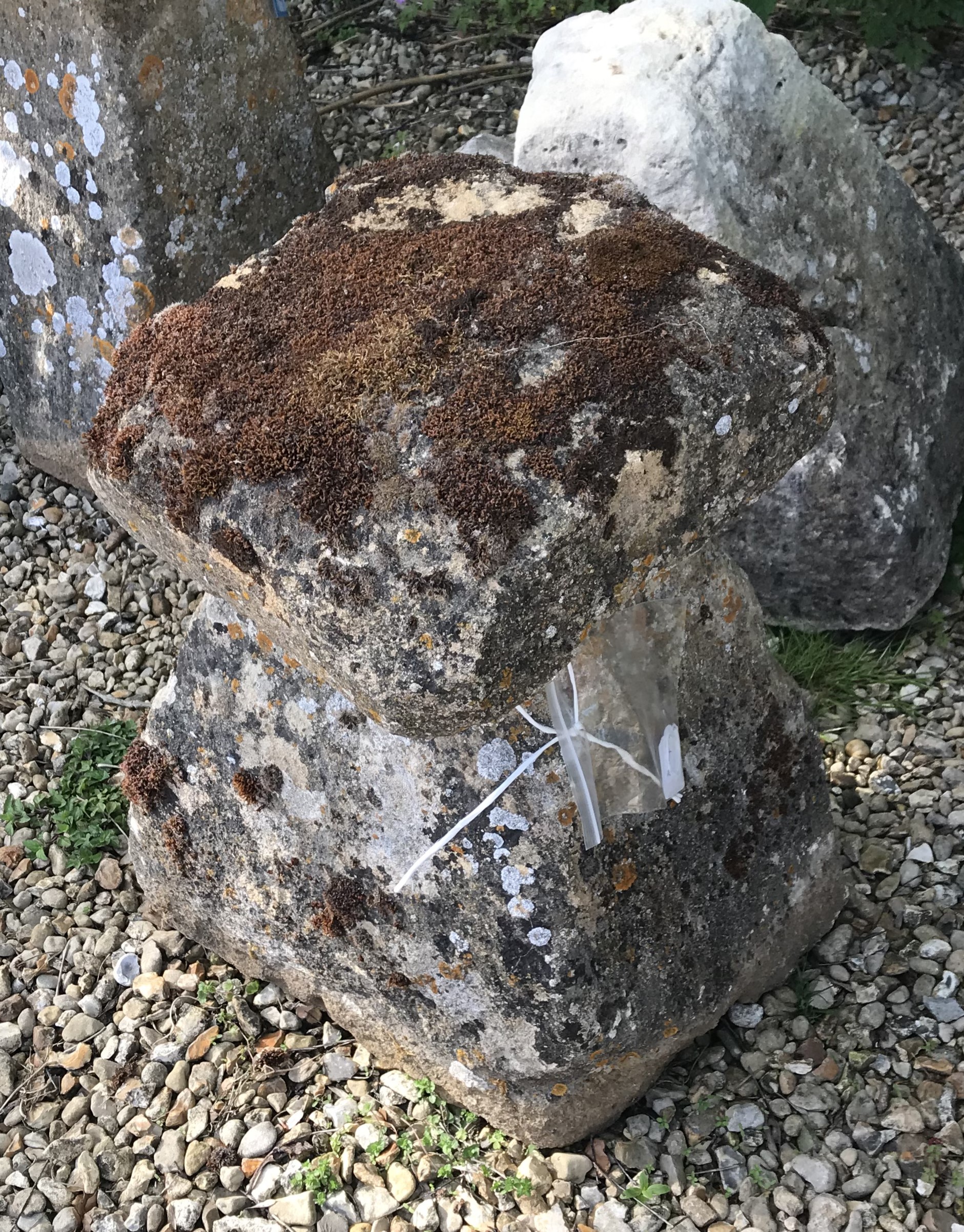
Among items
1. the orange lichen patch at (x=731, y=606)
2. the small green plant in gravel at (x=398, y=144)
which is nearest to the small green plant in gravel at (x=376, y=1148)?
the orange lichen patch at (x=731, y=606)

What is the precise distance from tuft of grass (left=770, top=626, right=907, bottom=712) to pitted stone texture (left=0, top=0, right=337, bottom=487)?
203 cm

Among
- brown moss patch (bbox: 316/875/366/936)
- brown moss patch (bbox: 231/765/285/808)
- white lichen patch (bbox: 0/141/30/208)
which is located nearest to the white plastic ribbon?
brown moss patch (bbox: 316/875/366/936)

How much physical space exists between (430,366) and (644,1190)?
5.14 feet

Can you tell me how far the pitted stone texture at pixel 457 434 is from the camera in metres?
1.58

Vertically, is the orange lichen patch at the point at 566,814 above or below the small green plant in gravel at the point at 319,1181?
above

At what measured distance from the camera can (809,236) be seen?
2994 millimetres

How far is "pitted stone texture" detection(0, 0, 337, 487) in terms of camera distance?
3404 mm

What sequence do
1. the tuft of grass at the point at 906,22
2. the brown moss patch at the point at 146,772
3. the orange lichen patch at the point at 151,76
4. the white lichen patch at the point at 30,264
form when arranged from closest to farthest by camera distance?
the brown moss patch at the point at 146,772 < the orange lichen patch at the point at 151,76 < the white lichen patch at the point at 30,264 < the tuft of grass at the point at 906,22

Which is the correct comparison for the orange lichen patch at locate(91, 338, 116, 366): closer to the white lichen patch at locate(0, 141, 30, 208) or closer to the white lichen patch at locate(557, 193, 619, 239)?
the white lichen patch at locate(0, 141, 30, 208)

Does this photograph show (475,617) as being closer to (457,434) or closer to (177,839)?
(457,434)

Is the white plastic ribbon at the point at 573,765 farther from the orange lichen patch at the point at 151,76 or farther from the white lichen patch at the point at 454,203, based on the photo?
the orange lichen patch at the point at 151,76

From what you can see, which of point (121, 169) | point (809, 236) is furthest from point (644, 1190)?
point (121, 169)

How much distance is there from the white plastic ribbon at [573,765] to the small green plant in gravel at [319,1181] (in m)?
0.68

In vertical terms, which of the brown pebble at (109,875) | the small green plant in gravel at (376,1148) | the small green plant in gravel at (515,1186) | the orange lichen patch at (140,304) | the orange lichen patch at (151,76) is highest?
the orange lichen patch at (151,76)
